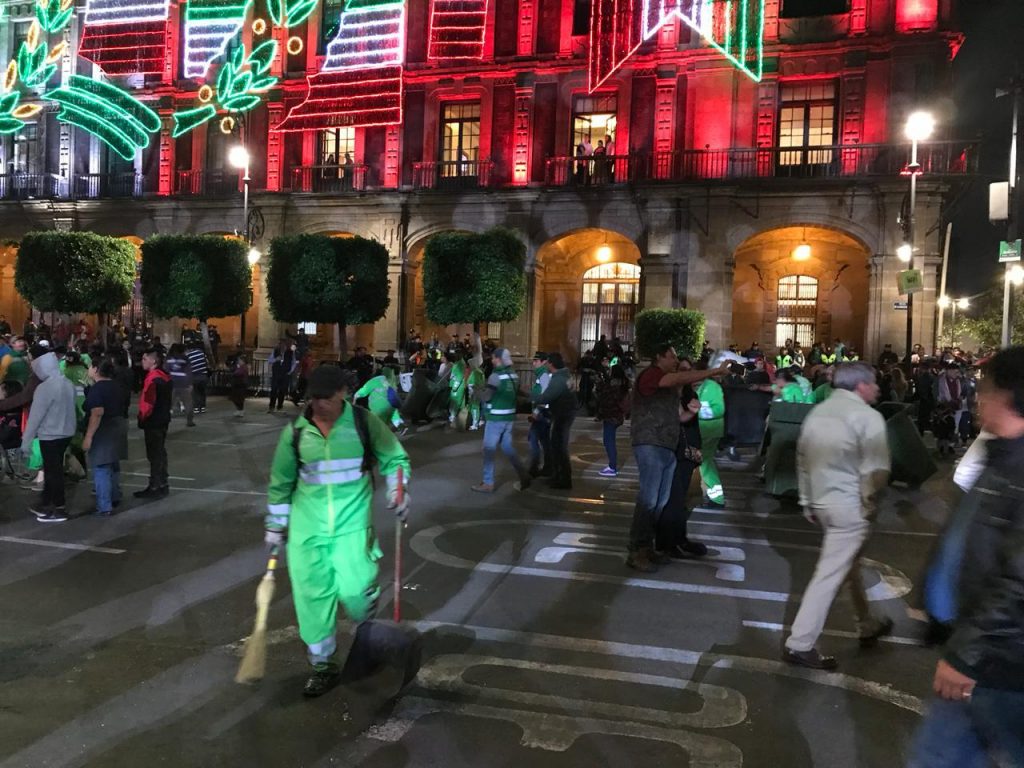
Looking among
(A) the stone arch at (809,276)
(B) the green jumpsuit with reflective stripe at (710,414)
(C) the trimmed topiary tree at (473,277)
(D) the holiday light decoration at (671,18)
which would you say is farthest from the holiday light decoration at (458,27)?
(B) the green jumpsuit with reflective stripe at (710,414)

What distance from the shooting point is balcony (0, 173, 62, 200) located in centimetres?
3048

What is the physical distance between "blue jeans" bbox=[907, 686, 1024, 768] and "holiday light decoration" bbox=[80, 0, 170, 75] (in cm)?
2812

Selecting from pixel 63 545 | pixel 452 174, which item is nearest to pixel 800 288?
pixel 452 174

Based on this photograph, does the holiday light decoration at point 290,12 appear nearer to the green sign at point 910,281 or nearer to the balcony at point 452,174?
the balcony at point 452,174

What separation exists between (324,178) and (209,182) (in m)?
4.49

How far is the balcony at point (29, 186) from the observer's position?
30484 millimetres

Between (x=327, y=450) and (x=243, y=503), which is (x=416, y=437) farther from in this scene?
(x=327, y=450)

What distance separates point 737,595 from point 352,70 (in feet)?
73.0

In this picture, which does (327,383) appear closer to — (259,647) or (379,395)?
(259,647)

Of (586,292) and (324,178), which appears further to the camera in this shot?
(586,292)

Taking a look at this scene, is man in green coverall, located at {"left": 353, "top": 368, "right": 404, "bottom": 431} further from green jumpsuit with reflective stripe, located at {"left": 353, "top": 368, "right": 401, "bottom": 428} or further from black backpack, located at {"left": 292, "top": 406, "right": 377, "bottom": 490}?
black backpack, located at {"left": 292, "top": 406, "right": 377, "bottom": 490}

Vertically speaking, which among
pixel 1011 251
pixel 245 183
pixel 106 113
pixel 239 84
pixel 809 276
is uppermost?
pixel 239 84

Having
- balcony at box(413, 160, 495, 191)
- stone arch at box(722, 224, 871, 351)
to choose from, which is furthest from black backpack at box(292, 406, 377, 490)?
balcony at box(413, 160, 495, 191)

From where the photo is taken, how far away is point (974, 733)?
240 centimetres
